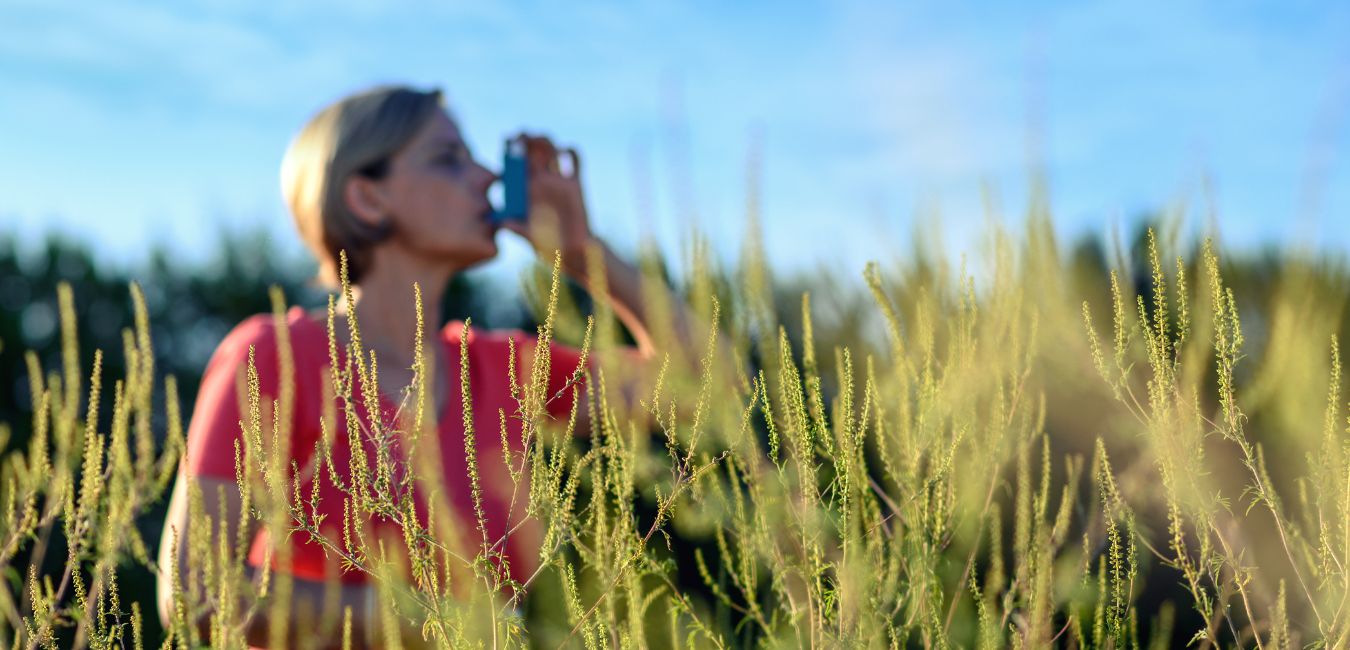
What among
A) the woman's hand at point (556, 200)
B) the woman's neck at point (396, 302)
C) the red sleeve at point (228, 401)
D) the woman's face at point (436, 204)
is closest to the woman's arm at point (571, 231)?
the woman's hand at point (556, 200)

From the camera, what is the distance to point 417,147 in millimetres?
3213

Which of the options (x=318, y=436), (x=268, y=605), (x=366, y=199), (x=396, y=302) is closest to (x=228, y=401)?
(x=318, y=436)

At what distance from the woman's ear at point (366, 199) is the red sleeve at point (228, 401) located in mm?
514

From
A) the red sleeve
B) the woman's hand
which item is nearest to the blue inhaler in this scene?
the woman's hand

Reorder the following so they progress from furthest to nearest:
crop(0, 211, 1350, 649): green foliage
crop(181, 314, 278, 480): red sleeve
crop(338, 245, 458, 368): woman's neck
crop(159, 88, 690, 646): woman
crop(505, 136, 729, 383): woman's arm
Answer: crop(505, 136, 729, 383): woman's arm, crop(338, 245, 458, 368): woman's neck, crop(159, 88, 690, 646): woman, crop(181, 314, 278, 480): red sleeve, crop(0, 211, 1350, 649): green foliage

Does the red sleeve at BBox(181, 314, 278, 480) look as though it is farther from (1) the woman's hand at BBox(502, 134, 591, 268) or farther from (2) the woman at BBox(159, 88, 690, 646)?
(1) the woman's hand at BBox(502, 134, 591, 268)

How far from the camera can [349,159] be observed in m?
3.16

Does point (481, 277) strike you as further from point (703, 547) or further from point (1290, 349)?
point (1290, 349)

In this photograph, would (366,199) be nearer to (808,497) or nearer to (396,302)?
(396,302)

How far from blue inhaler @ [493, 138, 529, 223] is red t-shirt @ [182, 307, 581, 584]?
0.33 m

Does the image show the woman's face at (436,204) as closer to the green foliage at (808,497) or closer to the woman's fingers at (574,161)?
the woman's fingers at (574,161)

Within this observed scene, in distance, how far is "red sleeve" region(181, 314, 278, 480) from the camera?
2.47m

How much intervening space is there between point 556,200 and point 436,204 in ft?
1.12

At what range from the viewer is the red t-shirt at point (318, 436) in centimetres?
249
